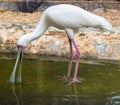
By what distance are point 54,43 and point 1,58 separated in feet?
4.16

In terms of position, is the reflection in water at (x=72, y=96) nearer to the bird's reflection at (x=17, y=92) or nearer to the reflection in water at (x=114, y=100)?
the reflection in water at (x=114, y=100)

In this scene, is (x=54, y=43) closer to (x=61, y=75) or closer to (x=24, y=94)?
(x=61, y=75)

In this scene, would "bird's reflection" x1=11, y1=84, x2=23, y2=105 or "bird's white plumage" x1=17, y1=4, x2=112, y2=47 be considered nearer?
"bird's reflection" x1=11, y1=84, x2=23, y2=105

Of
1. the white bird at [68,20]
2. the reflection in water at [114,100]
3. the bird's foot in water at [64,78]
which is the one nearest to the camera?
the reflection in water at [114,100]

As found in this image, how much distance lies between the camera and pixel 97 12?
43.8ft

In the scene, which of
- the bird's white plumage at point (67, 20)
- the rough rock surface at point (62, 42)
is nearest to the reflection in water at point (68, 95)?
the bird's white plumage at point (67, 20)

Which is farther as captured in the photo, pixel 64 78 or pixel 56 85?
pixel 64 78

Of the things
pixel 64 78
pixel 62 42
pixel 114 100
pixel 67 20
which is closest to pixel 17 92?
pixel 64 78

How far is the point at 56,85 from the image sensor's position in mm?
7406

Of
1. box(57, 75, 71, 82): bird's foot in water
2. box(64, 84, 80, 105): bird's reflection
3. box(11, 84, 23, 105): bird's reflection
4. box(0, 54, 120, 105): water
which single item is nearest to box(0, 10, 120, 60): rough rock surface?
box(0, 54, 120, 105): water

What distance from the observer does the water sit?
21.4ft

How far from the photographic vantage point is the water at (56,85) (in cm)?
653

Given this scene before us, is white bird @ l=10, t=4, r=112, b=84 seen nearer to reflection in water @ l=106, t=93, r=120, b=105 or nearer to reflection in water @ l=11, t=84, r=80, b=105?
reflection in water @ l=11, t=84, r=80, b=105

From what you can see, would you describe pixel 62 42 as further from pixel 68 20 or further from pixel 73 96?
pixel 73 96
